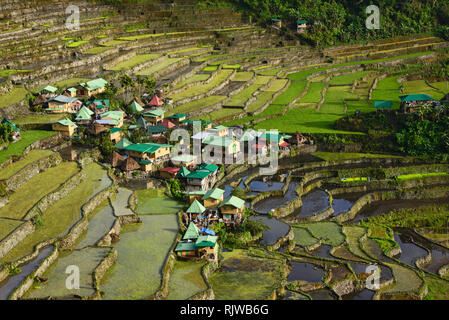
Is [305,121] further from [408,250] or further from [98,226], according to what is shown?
[98,226]


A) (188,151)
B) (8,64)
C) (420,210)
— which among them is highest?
(8,64)

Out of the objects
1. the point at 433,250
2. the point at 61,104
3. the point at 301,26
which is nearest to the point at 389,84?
the point at 301,26

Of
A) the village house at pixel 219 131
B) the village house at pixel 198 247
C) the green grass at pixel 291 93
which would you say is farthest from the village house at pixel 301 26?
the village house at pixel 198 247

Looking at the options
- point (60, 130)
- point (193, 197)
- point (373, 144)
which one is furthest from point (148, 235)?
point (373, 144)

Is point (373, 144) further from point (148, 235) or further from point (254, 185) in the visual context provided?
point (148, 235)

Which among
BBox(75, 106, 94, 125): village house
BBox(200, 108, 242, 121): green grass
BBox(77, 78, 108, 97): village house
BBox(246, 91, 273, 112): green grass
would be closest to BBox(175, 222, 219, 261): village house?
BBox(75, 106, 94, 125): village house

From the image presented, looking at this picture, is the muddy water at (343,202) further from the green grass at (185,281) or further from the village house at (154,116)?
the village house at (154,116)
